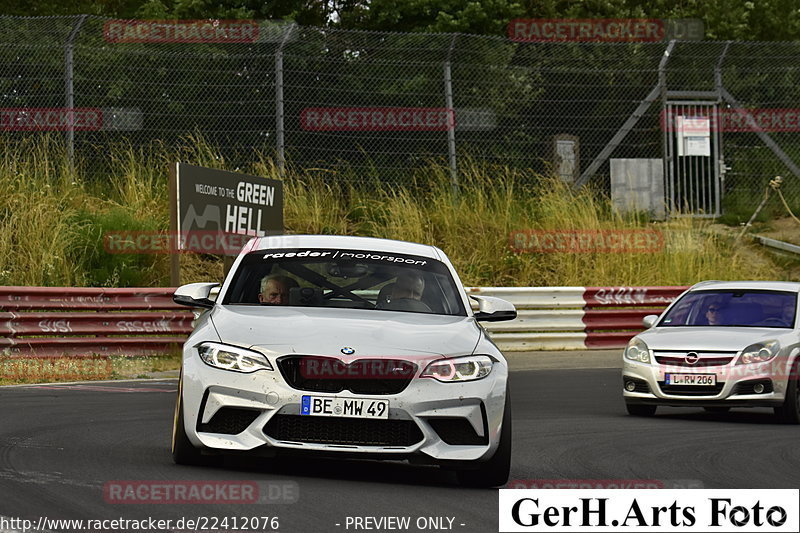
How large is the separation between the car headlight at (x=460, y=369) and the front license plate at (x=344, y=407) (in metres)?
0.31

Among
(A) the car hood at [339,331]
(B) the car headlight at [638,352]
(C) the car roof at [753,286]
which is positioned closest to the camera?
(A) the car hood at [339,331]

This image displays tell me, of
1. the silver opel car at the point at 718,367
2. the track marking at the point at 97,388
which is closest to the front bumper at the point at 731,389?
the silver opel car at the point at 718,367

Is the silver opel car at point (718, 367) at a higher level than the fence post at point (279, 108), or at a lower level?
lower

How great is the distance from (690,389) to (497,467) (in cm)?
529

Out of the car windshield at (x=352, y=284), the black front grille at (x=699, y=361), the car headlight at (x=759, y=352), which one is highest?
the car windshield at (x=352, y=284)

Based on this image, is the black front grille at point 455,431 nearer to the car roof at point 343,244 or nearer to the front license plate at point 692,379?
the car roof at point 343,244

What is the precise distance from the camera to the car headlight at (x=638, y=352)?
1327 cm

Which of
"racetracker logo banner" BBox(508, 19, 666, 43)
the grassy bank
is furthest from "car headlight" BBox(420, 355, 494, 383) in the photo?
"racetracker logo banner" BBox(508, 19, 666, 43)

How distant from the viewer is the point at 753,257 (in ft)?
83.7

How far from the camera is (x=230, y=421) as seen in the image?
774cm

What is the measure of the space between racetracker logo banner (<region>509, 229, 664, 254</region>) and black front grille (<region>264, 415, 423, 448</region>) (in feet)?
53.4

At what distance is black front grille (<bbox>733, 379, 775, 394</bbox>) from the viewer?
12812mm

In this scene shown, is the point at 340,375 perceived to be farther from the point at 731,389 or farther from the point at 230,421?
the point at 731,389

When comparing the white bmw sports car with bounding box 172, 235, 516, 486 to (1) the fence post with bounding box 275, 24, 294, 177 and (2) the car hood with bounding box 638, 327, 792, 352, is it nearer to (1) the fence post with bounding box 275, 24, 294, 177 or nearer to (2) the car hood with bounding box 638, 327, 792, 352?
(2) the car hood with bounding box 638, 327, 792, 352
